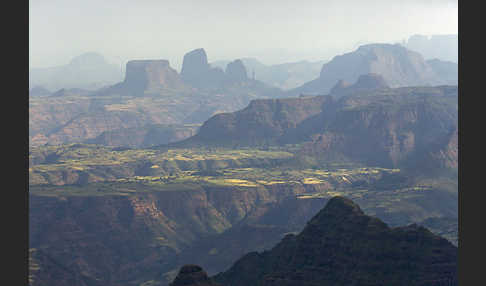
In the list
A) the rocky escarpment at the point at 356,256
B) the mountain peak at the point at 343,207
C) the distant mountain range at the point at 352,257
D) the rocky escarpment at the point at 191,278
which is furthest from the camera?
the mountain peak at the point at 343,207

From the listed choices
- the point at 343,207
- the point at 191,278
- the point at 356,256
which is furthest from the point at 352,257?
the point at 191,278

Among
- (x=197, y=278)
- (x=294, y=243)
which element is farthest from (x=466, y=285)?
(x=294, y=243)

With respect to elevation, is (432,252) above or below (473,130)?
below

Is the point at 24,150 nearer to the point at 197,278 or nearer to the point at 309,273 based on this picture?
the point at 197,278

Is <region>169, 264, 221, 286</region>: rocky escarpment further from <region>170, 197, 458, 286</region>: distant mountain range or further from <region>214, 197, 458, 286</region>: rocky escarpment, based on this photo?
<region>214, 197, 458, 286</region>: rocky escarpment

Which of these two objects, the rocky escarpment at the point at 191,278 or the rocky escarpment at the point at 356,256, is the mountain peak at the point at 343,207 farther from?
the rocky escarpment at the point at 191,278

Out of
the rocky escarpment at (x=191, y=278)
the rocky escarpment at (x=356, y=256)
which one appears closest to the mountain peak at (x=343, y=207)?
the rocky escarpment at (x=356, y=256)

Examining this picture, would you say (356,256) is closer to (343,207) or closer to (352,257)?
(352,257)
